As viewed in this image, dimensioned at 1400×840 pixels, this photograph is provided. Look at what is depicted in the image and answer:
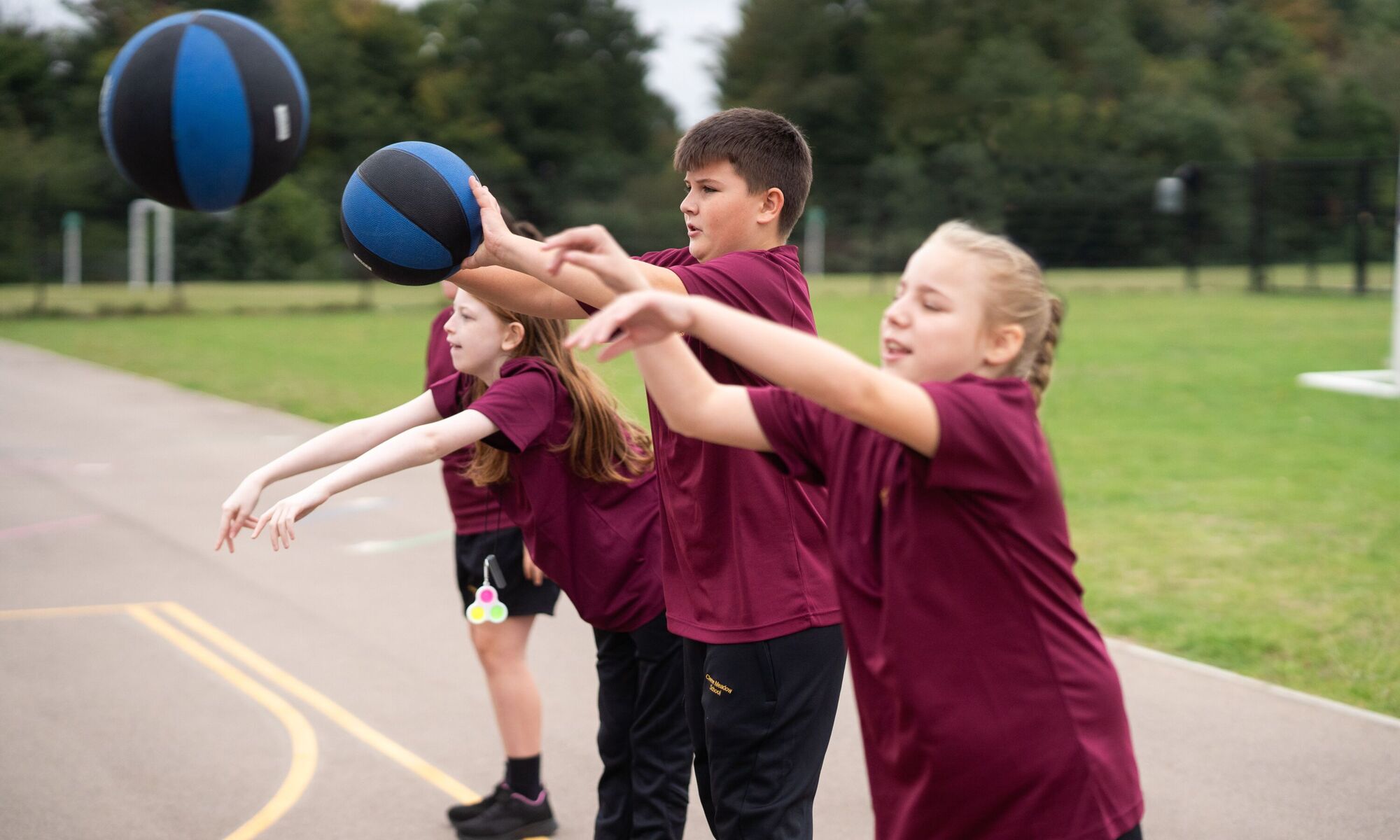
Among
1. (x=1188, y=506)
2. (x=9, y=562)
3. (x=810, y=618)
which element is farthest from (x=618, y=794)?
(x=1188, y=506)

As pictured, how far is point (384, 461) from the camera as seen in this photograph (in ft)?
10.4

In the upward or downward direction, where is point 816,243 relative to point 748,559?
upward

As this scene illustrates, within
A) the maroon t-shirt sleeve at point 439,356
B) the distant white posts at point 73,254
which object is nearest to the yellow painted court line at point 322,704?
the maroon t-shirt sleeve at point 439,356

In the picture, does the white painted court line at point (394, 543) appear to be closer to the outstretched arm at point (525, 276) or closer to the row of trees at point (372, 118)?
the outstretched arm at point (525, 276)

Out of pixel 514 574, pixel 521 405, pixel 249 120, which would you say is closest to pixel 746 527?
pixel 521 405

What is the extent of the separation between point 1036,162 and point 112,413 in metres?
31.2

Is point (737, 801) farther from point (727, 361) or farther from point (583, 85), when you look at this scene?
point (583, 85)

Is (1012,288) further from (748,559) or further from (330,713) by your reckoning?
(330,713)

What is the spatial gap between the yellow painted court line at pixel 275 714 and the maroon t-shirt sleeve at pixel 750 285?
2.61 metres

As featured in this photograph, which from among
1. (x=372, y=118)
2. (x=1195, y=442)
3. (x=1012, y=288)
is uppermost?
(x=372, y=118)

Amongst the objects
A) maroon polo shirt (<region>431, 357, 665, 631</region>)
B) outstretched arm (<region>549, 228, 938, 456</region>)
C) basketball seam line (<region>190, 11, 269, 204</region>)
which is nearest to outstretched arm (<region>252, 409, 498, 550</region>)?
maroon polo shirt (<region>431, 357, 665, 631</region>)

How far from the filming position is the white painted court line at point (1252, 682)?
17.0 ft

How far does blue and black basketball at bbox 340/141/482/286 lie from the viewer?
3051mm

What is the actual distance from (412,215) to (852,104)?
54.1 metres
